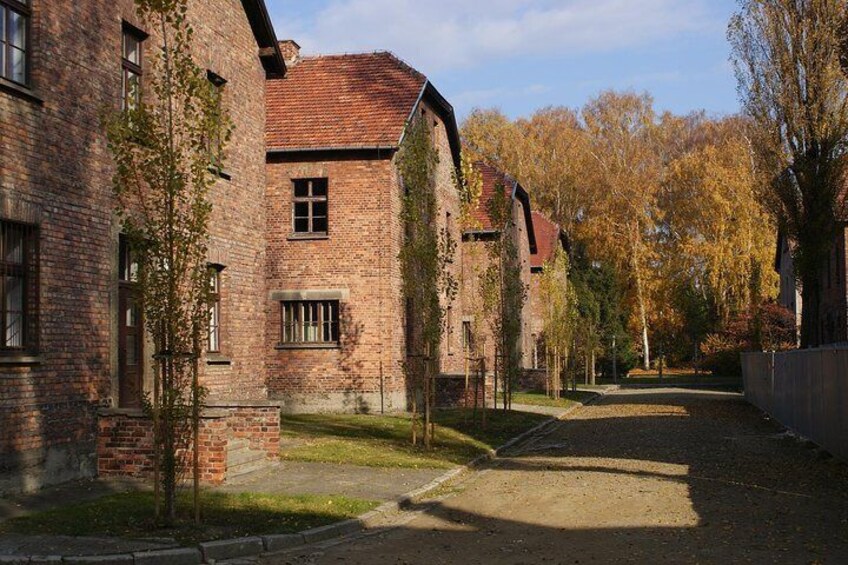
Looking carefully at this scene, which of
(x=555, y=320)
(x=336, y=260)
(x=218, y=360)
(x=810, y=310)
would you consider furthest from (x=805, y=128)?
(x=218, y=360)

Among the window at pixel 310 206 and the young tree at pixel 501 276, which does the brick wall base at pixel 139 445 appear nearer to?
the young tree at pixel 501 276

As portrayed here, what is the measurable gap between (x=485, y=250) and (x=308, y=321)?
1074 cm

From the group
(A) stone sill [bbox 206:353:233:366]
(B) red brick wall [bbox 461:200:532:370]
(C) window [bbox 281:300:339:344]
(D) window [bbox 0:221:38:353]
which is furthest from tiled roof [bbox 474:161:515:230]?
(D) window [bbox 0:221:38:353]

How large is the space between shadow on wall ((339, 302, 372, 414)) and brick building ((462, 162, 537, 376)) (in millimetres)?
3623

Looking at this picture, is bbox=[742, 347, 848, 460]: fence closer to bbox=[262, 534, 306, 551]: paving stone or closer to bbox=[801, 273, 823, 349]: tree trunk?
bbox=[801, 273, 823, 349]: tree trunk

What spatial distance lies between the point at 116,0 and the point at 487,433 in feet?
38.3

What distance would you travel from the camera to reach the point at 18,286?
12.2m

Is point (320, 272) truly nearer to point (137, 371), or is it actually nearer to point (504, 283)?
point (504, 283)

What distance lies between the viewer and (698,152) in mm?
61562

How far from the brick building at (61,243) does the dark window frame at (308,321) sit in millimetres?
12340

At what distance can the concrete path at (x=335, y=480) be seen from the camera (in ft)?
41.0

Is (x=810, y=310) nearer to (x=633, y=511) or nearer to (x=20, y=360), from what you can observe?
(x=633, y=511)

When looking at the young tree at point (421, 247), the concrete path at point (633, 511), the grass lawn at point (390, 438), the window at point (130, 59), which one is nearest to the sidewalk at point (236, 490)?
the grass lawn at point (390, 438)

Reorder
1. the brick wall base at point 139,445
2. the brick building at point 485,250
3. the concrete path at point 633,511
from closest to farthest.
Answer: the concrete path at point 633,511 < the brick wall base at point 139,445 < the brick building at point 485,250
